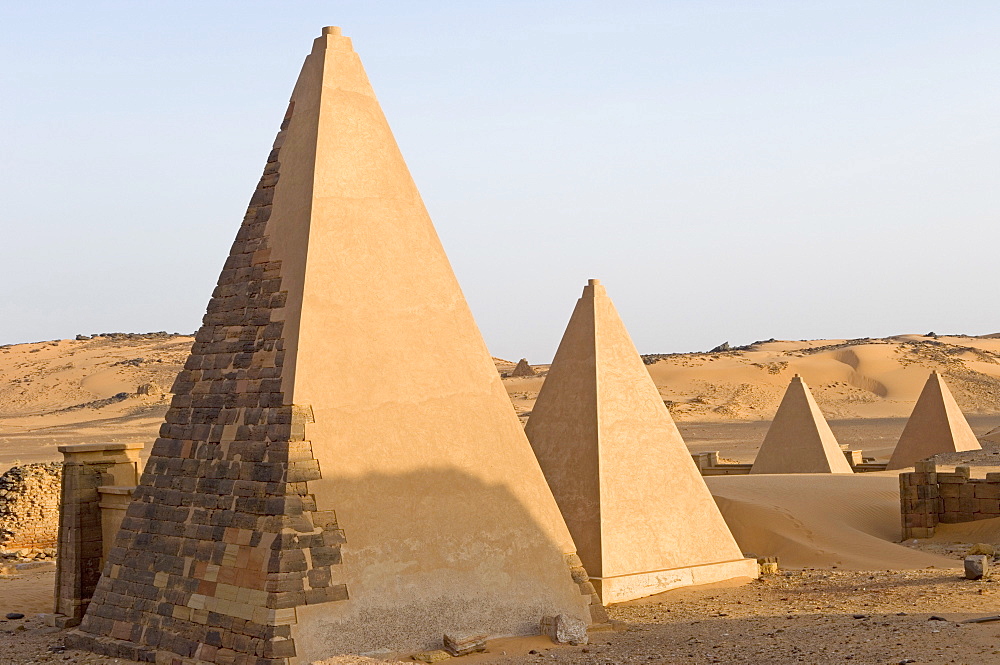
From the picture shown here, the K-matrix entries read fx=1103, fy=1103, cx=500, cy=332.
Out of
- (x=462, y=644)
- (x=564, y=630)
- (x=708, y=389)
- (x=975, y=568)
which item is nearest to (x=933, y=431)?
(x=975, y=568)

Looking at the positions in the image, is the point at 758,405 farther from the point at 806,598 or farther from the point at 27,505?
the point at 806,598

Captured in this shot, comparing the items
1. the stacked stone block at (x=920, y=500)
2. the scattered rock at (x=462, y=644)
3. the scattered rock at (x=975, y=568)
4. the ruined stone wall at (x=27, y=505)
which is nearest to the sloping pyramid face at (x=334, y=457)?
the scattered rock at (x=462, y=644)

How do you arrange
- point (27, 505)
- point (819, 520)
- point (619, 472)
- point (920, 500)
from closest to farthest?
1. point (619, 472)
2. point (819, 520)
3. point (920, 500)
4. point (27, 505)

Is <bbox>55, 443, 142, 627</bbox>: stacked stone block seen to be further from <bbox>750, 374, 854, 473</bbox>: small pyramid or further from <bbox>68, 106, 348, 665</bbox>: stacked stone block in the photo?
<bbox>750, 374, 854, 473</bbox>: small pyramid

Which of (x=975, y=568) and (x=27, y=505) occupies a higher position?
(x=27, y=505)

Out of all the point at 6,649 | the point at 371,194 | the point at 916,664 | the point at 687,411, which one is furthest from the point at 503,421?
the point at 687,411

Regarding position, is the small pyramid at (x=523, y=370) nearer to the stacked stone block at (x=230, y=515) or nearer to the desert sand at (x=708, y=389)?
the desert sand at (x=708, y=389)

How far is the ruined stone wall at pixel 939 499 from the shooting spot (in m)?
15.1

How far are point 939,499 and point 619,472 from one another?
6457 mm

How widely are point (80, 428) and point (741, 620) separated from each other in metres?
39.3

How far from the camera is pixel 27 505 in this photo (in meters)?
17.5

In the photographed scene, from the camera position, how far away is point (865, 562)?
43.0 ft

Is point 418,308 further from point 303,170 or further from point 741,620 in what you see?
point 741,620

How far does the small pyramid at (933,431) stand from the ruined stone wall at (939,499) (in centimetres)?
544
